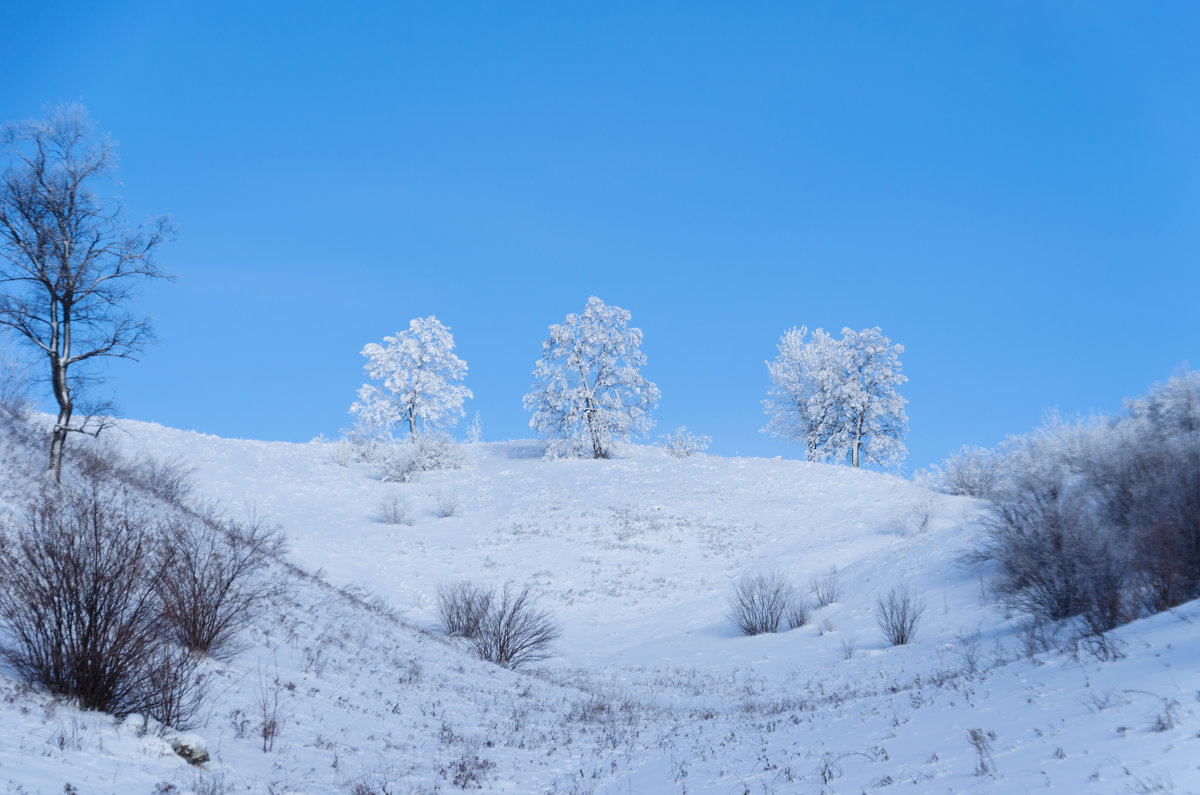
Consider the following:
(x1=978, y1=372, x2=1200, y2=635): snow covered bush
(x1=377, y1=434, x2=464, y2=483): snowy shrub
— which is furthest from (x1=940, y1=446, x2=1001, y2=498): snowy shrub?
(x1=377, y1=434, x2=464, y2=483): snowy shrub

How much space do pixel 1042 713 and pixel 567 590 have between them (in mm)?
22855

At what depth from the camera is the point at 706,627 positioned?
23.8m

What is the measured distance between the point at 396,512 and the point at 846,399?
31.0 meters

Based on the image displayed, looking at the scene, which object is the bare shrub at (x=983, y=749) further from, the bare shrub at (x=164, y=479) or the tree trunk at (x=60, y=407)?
the bare shrub at (x=164, y=479)

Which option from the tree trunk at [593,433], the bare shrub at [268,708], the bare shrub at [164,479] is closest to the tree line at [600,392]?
the tree trunk at [593,433]

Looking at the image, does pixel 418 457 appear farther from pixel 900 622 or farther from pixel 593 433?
pixel 900 622

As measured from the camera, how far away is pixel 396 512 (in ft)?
115

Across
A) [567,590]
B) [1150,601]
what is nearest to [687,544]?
[567,590]

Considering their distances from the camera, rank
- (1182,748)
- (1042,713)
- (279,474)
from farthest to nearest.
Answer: (279,474) < (1042,713) < (1182,748)

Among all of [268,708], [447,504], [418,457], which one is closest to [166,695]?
[268,708]

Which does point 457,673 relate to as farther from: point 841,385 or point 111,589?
point 841,385

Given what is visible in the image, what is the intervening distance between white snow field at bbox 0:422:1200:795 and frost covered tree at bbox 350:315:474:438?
475 inches

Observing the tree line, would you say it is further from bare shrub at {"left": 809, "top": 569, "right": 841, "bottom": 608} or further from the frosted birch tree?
bare shrub at {"left": 809, "top": 569, "right": 841, "bottom": 608}

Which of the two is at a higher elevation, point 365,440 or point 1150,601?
point 365,440
